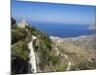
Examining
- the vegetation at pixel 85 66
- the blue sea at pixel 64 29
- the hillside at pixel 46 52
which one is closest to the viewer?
the hillside at pixel 46 52

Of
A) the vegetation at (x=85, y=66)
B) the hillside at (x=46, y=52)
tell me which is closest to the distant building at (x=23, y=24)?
the hillside at (x=46, y=52)

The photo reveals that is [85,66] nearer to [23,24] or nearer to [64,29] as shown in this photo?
[64,29]

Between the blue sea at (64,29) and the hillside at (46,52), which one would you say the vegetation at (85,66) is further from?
the blue sea at (64,29)

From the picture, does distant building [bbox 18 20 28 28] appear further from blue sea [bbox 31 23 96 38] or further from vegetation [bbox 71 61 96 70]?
vegetation [bbox 71 61 96 70]

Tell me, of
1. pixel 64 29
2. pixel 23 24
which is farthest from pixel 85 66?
pixel 23 24

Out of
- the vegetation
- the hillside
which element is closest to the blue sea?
the hillside

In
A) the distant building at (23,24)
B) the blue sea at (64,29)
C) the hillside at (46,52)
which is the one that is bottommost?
the hillside at (46,52)
